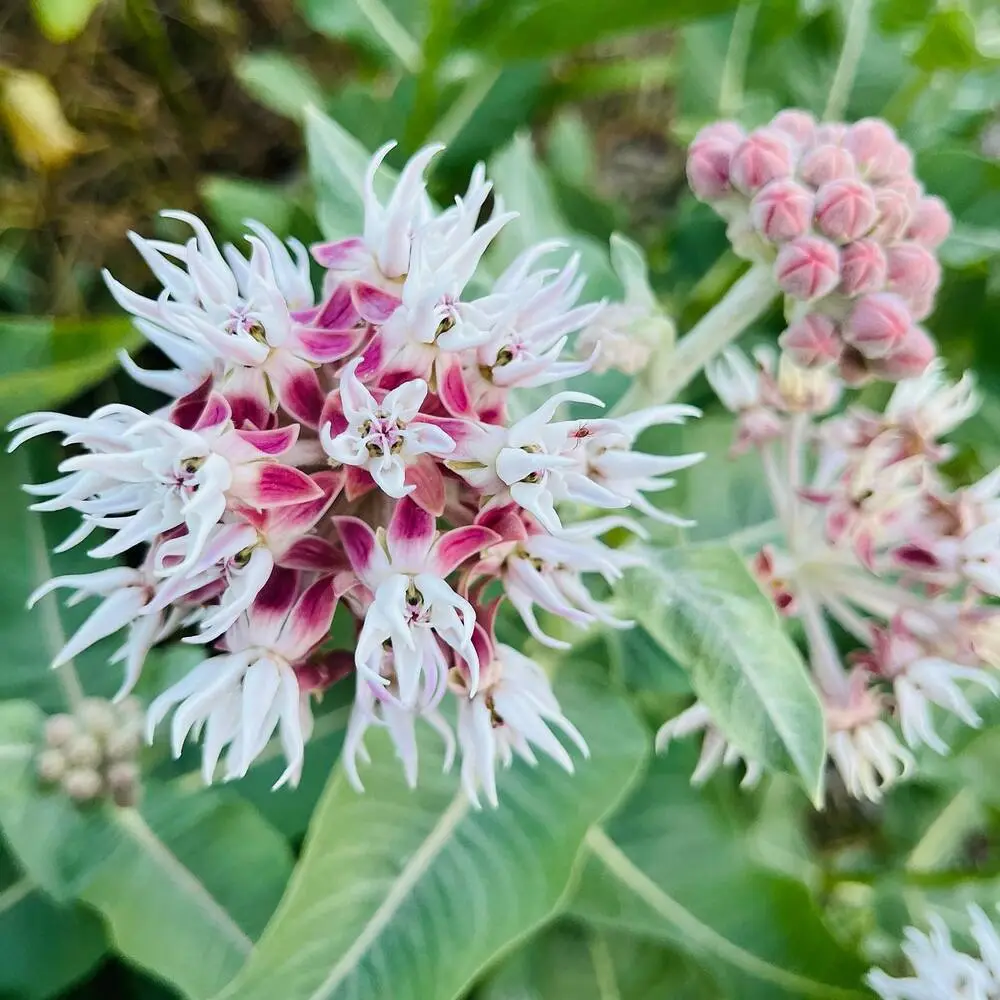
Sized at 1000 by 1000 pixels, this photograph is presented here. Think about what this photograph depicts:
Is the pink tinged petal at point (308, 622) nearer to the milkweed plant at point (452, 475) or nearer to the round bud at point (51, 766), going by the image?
the milkweed plant at point (452, 475)

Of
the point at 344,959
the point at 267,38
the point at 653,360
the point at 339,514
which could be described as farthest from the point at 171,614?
the point at 267,38

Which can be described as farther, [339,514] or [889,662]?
[889,662]

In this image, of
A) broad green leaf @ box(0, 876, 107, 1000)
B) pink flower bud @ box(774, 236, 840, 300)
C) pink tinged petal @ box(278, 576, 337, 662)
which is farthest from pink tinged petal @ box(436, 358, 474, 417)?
broad green leaf @ box(0, 876, 107, 1000)

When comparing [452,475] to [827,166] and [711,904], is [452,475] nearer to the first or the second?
[827,166]

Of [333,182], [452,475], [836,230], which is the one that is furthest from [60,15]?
[836,230]

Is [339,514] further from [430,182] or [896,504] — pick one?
[430,182]

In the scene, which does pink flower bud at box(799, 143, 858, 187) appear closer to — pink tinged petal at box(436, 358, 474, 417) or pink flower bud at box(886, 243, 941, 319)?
pink flower bud at box(886, 243, 941, 319)
